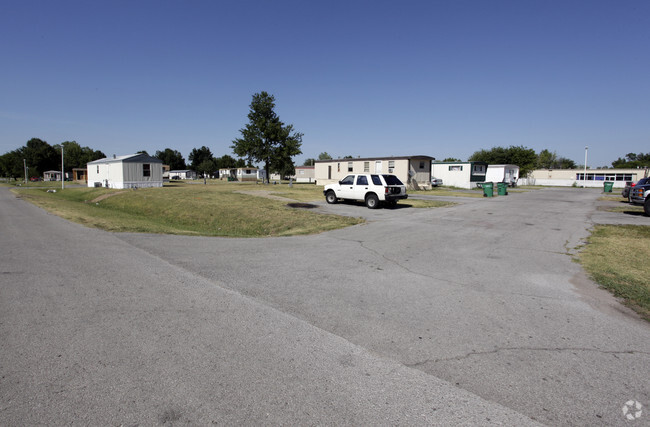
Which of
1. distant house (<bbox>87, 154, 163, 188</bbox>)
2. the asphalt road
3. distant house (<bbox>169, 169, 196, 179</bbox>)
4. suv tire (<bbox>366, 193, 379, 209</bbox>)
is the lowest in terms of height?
the asphalt road

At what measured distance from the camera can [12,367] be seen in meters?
3.16

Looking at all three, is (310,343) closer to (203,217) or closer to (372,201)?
(372,201)

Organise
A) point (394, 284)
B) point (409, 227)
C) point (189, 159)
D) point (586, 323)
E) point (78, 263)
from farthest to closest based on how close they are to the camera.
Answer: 1. point (189, 159)
2. point (409, 227)
3. point (78, 263)
4. point (394, 284)
5. point (586, 323)

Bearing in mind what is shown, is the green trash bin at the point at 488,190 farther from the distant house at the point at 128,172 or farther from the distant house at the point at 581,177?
the distant house at the point at 581,177

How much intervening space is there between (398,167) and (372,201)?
831 inches

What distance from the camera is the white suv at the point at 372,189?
18.8 meters

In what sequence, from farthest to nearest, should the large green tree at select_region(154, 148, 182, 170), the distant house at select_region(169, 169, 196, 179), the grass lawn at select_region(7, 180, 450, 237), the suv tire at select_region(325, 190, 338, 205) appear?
the large green tree at select_region(154, 148, 182, 170) < the distant house at select_region(169, 169, 196, 179) < the suv tire at select_region(325, 190, 338, 205) < the grass lawn at select_region(7, 180, 450, 237)

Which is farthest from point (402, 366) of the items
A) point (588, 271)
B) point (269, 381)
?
point (588, 271)

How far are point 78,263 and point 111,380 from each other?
5.03m

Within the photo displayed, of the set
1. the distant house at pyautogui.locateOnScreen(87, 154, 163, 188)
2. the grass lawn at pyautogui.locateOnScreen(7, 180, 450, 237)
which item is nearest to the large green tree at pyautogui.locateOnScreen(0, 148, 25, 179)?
the distant house at pyautogui.locateOnScreen(87, 154, 163, 188)

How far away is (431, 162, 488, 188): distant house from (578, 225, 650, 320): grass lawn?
34241 millimetres

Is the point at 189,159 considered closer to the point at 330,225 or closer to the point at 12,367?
the point at 330,225

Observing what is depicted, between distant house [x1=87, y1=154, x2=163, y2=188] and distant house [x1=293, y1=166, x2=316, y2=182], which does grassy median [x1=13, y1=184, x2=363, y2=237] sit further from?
distant house [x1=293, y1=166, x2=316, y2=182]

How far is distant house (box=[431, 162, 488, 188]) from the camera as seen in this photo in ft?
149
